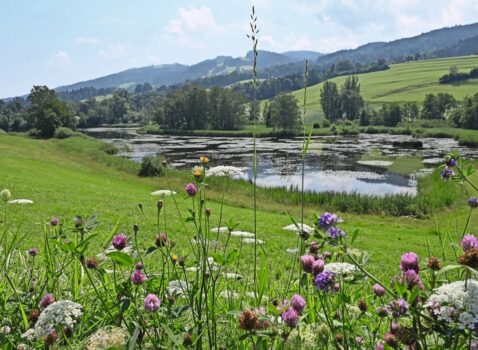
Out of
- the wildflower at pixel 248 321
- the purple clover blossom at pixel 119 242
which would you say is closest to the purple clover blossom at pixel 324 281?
the wildflower at pixel 248 321

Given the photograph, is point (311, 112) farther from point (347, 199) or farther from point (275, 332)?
point (275, 332)

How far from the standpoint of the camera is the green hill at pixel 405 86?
412 feet

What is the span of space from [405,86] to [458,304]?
15888cm

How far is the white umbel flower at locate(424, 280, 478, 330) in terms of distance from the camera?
1160 millimetres

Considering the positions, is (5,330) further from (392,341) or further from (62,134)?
(62,134)

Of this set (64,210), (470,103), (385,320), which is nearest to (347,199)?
(64,210)

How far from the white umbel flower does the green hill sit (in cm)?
10418

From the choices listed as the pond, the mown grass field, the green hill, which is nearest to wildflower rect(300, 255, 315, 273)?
the mown grass field

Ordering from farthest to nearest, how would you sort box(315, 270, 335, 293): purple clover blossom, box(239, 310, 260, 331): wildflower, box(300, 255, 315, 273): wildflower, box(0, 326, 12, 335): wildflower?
box(0, 326, 12, 335): wildflower, box(300, 255, 315, 273): wildflower, box(315, 270, 335, 293): purple clover blossom, box(239, 310, 260, 331): wildflower

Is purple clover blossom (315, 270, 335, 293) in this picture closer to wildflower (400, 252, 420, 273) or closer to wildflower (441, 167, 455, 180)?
wildflower (400, 252, 420, 273)

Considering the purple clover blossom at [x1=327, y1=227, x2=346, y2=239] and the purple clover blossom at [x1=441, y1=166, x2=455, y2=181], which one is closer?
the purple clover blossom at [x1=327, y1=227, x2=346, y2=239]

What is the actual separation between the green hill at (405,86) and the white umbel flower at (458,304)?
10418cm

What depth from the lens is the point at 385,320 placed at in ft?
9.46

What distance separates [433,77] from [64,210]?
162865 millimetres
